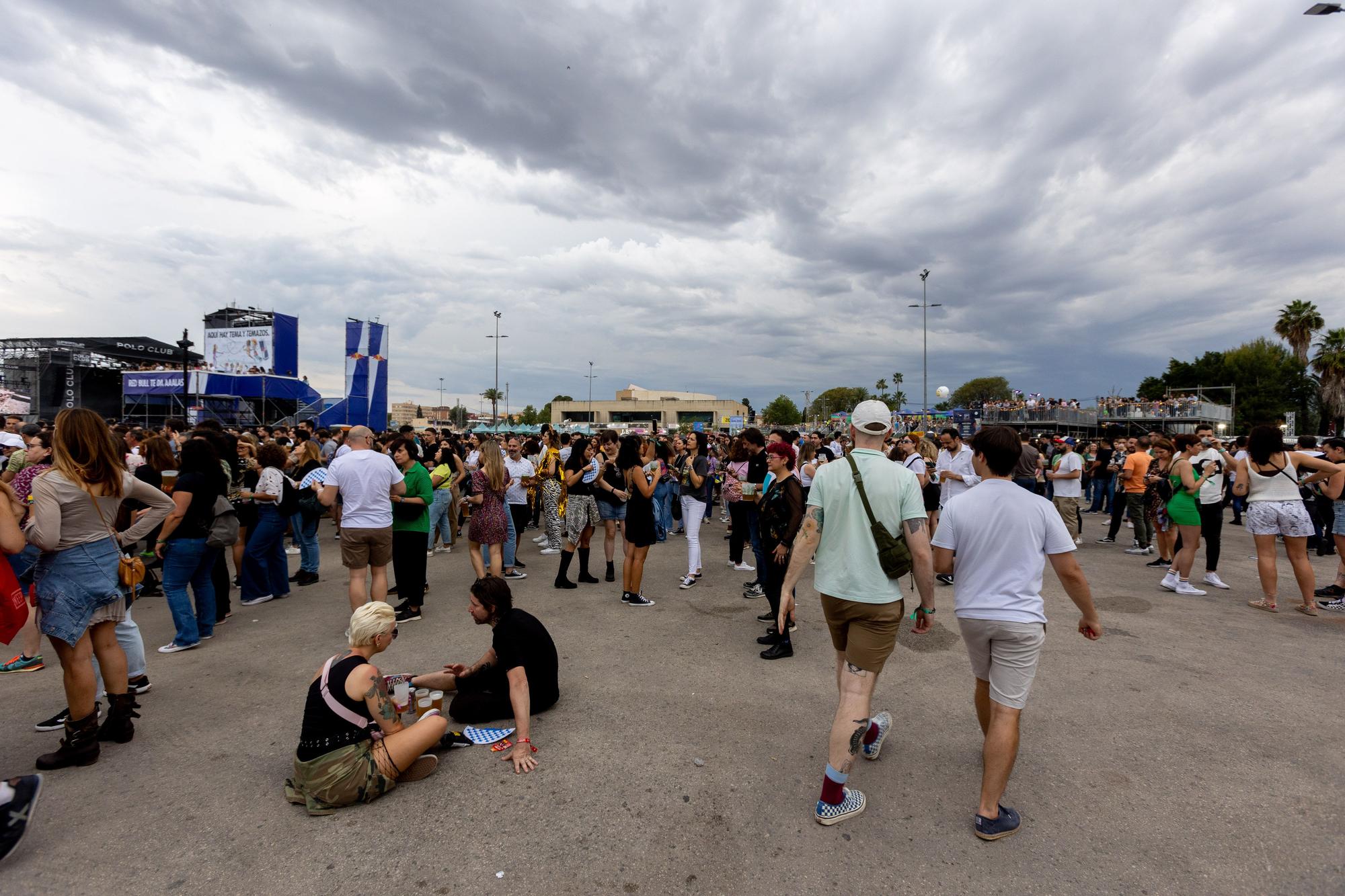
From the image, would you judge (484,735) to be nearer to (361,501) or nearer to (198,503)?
(361,501)

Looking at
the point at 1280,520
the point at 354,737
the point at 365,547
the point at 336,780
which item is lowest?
the point at 336,780

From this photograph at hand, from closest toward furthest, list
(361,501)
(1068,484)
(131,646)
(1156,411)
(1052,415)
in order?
(131,646)
(361,501)
(1068,484)
(1156,411)
(1052,415)

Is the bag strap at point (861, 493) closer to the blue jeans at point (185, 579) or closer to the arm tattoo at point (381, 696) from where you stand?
the arm tattoo at point (381, 696)

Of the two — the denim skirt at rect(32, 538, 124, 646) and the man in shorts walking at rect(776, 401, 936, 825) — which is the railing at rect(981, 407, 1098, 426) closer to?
the man in shorts walking at rect(776, 401, 936, 825)

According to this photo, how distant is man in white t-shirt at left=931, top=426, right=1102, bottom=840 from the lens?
2713 mm

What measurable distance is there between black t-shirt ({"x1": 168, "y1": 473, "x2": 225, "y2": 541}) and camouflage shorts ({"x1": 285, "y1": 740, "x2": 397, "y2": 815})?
3.02 metres

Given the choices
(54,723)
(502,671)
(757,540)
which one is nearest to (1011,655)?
(502,671)

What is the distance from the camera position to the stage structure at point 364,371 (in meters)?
33.2

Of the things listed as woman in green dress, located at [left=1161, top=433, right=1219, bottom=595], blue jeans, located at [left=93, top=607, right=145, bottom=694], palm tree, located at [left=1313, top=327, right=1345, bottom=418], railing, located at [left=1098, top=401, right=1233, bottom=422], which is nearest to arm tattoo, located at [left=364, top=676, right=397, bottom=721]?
blue jeans, located at [left=93, top=607, right=145, bottom=694]

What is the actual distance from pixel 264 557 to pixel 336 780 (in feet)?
15.3

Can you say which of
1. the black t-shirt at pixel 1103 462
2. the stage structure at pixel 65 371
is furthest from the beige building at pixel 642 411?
the black t-shirt at pixel 1103 462

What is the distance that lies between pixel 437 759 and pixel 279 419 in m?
49.5

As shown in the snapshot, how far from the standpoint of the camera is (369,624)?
314cm

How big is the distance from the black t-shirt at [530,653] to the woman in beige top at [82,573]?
2189 millimetres
